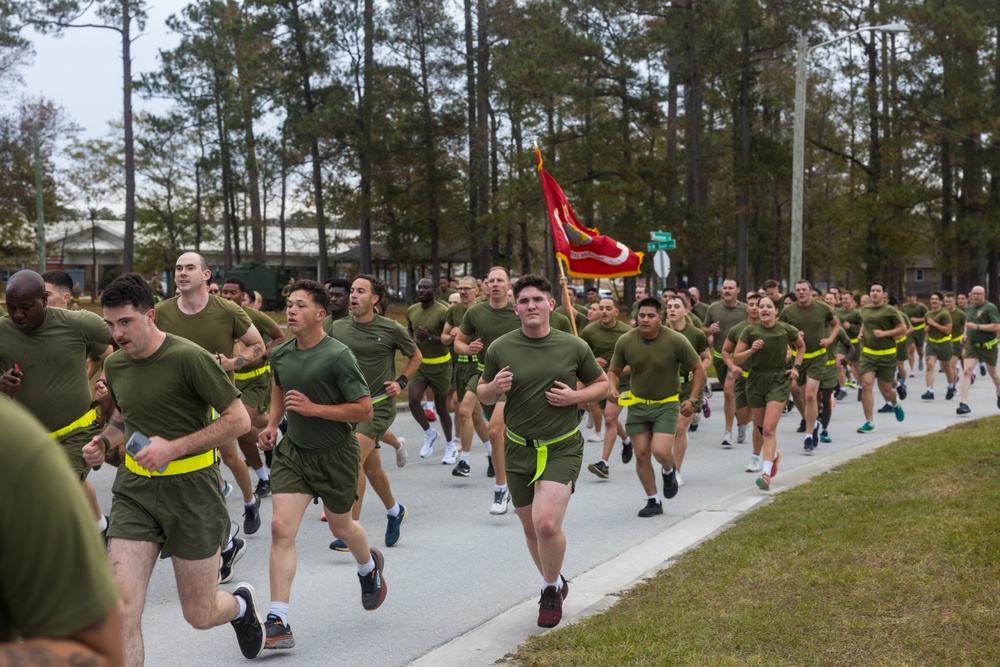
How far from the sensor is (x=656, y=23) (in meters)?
40.4

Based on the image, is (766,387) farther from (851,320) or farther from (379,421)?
(851,320)

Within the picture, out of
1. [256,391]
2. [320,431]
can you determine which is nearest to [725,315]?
[256,391]

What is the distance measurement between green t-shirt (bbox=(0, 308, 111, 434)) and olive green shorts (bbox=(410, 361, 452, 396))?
6.40 meters

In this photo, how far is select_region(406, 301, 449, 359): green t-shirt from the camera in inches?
547

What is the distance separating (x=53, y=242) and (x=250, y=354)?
7339 centimetres

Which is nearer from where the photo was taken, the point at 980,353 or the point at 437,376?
the point at 437,376

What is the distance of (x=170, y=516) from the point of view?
17.0ft

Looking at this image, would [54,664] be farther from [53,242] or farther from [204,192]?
[53,242]

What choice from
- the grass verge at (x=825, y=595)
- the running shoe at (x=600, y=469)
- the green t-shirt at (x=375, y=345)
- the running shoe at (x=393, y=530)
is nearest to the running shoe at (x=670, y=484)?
the grass verge at (x=825, y=595)

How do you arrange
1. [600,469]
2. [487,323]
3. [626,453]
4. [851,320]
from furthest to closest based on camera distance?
[851,320]
[626,453]
[600,469]
[487,323]

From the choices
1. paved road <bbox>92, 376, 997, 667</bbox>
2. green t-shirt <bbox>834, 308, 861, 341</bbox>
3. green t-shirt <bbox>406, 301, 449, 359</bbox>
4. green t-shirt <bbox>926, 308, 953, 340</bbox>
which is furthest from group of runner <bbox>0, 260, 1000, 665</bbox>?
green t-shirt <bbox>926, 308, 953, 340</bbox>

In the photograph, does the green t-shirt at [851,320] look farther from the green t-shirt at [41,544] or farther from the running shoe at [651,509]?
the green t-shirt at [41,544]

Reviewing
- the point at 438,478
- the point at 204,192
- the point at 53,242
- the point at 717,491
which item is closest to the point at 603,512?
the point at 717,491

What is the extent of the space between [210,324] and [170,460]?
4414mm
